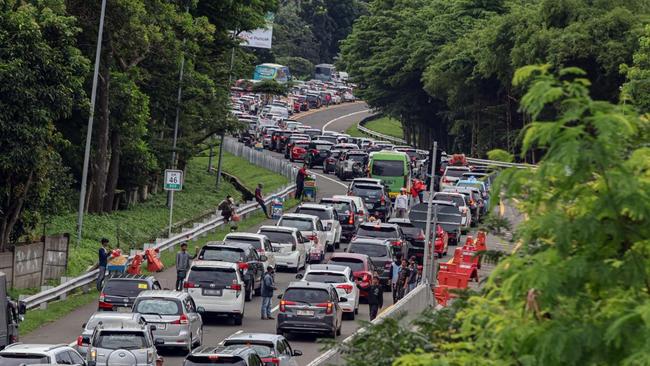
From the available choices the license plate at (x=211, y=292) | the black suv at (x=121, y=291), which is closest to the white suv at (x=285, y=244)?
the license plate at (x=211, y=292)

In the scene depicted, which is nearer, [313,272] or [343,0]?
[313,272]

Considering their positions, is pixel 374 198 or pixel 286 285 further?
pixel 374 198

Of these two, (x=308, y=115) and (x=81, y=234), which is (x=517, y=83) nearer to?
(x=81, y=234)

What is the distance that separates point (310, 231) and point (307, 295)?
47.8ft

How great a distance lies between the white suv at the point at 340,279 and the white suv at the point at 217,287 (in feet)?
6.94

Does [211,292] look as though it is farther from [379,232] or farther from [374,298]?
[379,232]

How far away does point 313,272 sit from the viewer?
3975 cm

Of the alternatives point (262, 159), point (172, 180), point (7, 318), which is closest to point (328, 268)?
point (7, 318)

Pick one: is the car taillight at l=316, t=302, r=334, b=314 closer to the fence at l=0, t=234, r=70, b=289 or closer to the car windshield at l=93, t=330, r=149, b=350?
the car windshield at l=93, t=330, r=149, b=350

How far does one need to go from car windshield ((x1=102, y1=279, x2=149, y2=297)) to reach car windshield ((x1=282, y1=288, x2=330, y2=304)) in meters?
3.15

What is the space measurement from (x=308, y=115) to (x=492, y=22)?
2181 inches

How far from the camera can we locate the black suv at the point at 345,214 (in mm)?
56438

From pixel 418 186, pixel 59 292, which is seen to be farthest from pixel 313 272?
pixel 418 186

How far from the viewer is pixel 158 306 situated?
1283 inches
